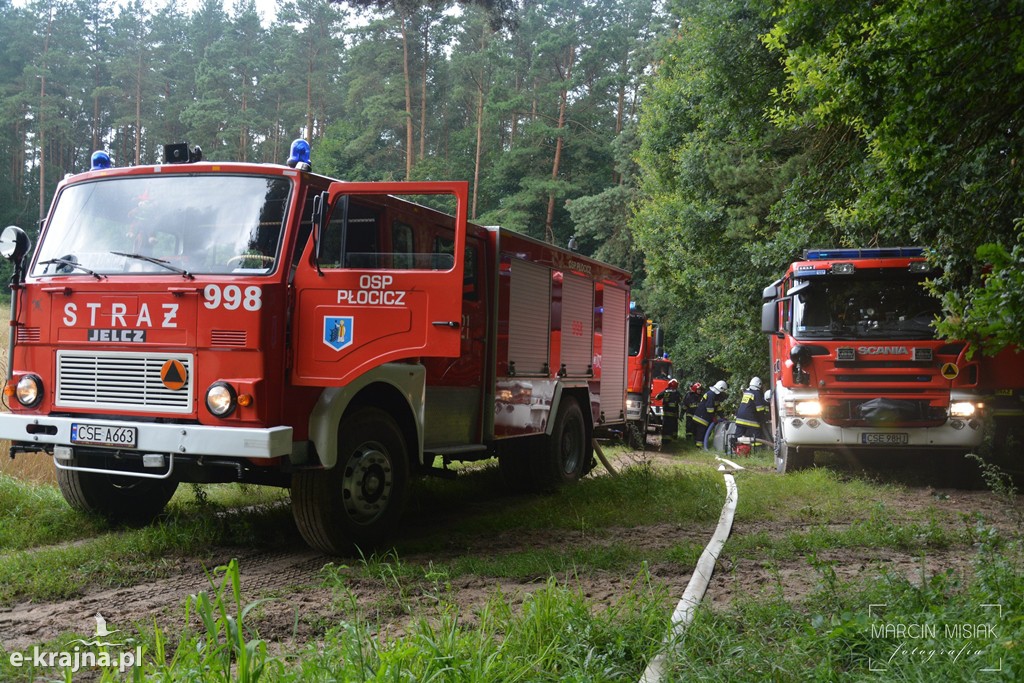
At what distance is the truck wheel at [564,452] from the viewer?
9.98 meters

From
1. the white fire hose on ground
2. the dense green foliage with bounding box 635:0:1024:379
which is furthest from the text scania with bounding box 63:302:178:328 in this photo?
the dense green foliage with bounding box 635:0:1024:379

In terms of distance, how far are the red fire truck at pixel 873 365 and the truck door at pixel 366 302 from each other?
6.74 metres

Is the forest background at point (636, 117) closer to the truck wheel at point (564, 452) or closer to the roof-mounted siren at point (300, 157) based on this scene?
the roof-mounted siren at point (300, 157)

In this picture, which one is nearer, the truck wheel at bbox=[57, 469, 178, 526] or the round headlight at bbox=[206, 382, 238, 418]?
the round headlight at bbox=[206, 382, 238, 418]

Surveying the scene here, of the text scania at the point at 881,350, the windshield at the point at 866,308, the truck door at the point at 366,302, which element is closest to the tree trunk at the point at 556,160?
the windshield at the point at 866,308

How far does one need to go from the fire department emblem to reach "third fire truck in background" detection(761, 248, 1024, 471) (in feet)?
23.3

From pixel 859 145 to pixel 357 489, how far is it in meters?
11.0

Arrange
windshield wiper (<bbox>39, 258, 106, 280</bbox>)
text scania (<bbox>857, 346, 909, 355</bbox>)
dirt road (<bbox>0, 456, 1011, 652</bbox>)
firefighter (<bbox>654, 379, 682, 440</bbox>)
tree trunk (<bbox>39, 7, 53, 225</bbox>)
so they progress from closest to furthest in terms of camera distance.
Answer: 1. dirt road (<bbox>0, 456, 1011, 652</bbox>)
2. windshield wiper (<bbox>39, 258, 106, 280</bbox>)
3. text scania (<bbox>857, 346, 909, 355</bbox>)
4. firefighter (<bbox>654, 379, 682, 440</bbox>)
5. tree trunk (<bbox>39, 7, 53, 225</bbox>)

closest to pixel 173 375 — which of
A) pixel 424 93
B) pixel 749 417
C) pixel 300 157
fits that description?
pixel 300 157

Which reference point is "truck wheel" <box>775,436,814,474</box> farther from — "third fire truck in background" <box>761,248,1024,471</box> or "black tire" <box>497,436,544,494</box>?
"black tire" <box>497,436,544,494</box>

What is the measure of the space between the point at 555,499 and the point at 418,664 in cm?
592

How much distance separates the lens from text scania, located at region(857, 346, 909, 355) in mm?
11355

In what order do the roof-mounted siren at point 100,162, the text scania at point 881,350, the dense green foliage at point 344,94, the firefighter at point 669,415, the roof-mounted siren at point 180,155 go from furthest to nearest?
the dense green foliage at point 344,94 → the firefighter at point 669,415 → the text scania at point 881,350 → the roof-mounted siren at point 100,162 → the roof-mounted siren at point 180,155

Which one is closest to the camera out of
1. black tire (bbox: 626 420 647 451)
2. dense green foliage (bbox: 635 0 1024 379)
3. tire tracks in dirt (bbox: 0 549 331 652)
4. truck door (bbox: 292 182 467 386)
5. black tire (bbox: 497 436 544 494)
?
tire tracks in dirt (bbox: 0 549 331 652)
